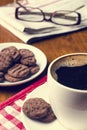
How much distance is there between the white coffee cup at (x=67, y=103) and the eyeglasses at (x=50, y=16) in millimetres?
373

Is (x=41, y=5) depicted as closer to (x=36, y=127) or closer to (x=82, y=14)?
(x=82, y=14)

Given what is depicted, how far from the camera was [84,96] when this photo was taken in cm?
46

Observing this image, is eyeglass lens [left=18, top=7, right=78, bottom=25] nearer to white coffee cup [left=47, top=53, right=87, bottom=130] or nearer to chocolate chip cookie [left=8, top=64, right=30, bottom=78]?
chocolate chip cookie [left=8, top=64, right=30, bottom=78]

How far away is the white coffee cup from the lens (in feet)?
1.50

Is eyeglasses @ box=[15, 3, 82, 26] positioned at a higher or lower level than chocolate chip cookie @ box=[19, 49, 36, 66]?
lower

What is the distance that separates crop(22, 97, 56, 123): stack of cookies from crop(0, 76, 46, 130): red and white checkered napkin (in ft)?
0.10

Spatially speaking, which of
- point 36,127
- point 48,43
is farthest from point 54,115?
point 48,43

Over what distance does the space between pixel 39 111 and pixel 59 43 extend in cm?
32

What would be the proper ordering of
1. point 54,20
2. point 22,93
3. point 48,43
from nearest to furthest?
point 22,93, point 48,43, point 54,20

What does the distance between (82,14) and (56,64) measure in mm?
427

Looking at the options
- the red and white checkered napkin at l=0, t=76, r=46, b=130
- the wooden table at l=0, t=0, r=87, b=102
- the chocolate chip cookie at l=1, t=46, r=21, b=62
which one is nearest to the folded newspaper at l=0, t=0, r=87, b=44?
the wooden table at l=0, t=0, r=87, b=102

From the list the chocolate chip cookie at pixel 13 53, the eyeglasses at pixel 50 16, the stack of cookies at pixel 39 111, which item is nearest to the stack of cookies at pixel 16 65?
the chocolate chip cookie at pixel 13 53

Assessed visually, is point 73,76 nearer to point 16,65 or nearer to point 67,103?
point 67,103

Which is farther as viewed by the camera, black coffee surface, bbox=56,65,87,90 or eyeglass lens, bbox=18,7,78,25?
eyeglass lens, bbox=18,7,78,25
